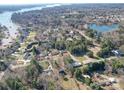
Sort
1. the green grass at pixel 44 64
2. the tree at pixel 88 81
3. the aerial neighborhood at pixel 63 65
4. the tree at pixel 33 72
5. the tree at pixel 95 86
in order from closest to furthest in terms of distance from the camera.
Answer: the tree at pixel 95 86
the aerial neighborhood at pixel 63 65
the tree at pixel 88 81
the tree at pixel 33 72
the green grass at pixel 44 64

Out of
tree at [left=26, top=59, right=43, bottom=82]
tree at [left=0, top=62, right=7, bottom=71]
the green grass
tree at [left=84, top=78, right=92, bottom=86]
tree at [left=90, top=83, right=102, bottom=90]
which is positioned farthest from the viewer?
the green grass

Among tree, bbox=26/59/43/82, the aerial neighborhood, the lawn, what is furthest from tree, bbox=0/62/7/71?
the lawn

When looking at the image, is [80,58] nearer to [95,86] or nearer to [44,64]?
[44,64]

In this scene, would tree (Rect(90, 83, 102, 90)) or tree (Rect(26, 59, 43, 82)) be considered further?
tree (Rect(26, 59, 43, 82))

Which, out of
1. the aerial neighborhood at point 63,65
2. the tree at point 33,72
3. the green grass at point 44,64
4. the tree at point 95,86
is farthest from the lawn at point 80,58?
the tree at point 95,86

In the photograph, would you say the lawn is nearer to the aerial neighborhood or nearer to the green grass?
the aerial neighborhood

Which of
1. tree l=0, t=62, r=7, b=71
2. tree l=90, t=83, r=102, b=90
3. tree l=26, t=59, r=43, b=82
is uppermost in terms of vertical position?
tree l=26, t=59, r=43, b=82

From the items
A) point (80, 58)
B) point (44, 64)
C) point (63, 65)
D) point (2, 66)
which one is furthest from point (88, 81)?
point (2, 66)

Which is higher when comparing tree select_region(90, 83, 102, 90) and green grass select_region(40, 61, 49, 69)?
tree select_region(90, 83, 102, 90)

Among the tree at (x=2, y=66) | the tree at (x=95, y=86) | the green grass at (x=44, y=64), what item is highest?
the tree at (x=95, y=86)

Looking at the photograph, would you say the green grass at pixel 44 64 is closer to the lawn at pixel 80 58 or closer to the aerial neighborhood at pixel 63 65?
the aerial neighborhood at pixel 63 65

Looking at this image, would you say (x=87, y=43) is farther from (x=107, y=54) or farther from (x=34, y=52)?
(x=34, y=52)

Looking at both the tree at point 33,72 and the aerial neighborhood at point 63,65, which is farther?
the tree at point 33,72

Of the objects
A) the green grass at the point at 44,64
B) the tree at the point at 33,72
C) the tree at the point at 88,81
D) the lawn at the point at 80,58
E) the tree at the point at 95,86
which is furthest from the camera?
the lawn at the point at 80,58
